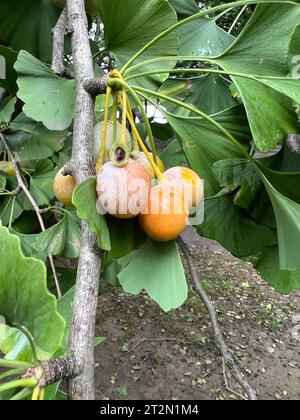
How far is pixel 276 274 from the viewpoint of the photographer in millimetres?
780

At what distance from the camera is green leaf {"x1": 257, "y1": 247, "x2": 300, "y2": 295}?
2.51ft

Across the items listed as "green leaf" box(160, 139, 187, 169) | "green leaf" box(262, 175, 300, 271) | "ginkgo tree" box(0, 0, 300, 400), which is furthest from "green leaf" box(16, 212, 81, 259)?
"green leaf" box(262, 175, 300, 271)

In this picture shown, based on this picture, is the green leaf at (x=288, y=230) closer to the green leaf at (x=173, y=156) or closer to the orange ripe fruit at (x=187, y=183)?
the orange ripe fruit at (x=187, y=183)

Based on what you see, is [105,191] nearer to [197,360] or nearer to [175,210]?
[175,210]

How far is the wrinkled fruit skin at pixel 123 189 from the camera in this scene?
474 mm

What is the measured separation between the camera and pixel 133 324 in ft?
8.18

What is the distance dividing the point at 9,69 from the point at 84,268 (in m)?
0.67

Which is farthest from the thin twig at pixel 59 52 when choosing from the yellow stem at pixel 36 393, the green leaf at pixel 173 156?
the yellow stem at pixel 36 393

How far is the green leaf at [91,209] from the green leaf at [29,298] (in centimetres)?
10

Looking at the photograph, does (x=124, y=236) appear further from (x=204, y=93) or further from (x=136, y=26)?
(x=204, y=93)

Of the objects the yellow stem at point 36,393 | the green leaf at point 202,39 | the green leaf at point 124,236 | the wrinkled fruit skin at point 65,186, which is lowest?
the yellow stem at point 36,393

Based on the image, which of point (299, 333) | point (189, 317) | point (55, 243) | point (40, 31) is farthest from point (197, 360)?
point (40, 31)
